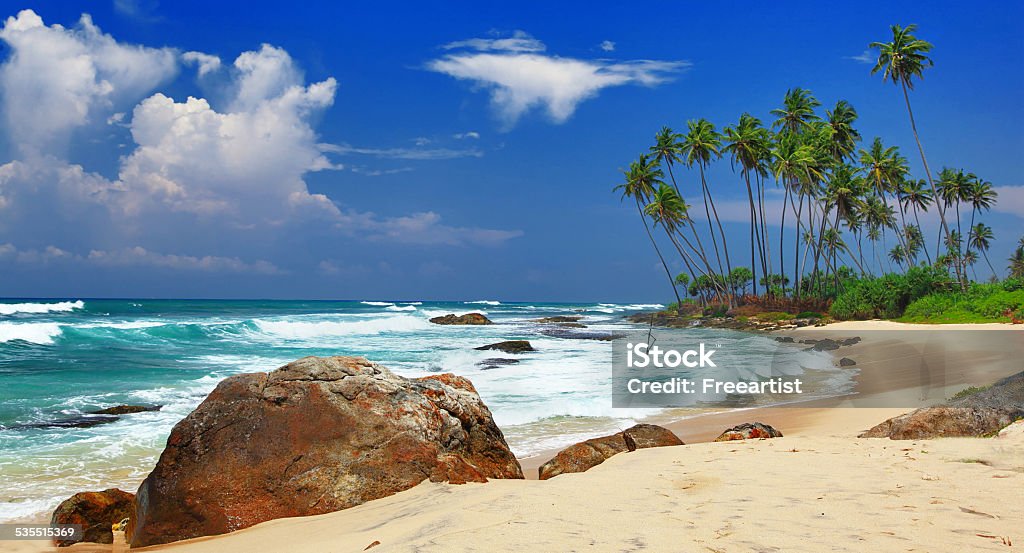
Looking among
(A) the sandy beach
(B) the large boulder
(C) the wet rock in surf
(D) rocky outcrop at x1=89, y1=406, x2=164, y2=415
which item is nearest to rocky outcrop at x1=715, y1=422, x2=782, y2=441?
(A) the sandy beach

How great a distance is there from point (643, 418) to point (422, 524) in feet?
26.7

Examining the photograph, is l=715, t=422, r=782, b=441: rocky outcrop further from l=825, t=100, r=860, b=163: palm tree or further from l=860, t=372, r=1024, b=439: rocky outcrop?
l=825, t=100, r=860, b=163: palm tree

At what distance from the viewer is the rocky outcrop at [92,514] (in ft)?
17.7

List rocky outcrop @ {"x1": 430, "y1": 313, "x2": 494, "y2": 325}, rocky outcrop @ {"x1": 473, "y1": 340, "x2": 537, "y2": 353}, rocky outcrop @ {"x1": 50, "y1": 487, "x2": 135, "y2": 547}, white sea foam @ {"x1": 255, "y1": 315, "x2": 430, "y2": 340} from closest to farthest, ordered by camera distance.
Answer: rocky outcrop @ {"x1": 50, "y1": 487, "x2": 135, "y2": 547}, rocky outcrop @ {"x1": 473, "y1": 340, "x2": 537, "y2": 353}, white sea foam @ {"x1": 255, "y1": 315, "x2": 430, "y2": 340}, rocky outcrop @ {"x1": 430, "y1": 313, "x2": 494, "y2": 325}

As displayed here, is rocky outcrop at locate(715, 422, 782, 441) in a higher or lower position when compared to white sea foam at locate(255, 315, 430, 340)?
higher

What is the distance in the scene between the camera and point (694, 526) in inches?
140

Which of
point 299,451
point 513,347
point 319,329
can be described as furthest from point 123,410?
point 319,329

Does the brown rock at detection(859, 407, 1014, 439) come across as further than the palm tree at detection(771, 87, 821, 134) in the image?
No

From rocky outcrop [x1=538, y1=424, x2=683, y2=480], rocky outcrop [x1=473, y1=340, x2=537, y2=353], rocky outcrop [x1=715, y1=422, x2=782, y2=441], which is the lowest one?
rocky outcrop [x1=473, y1=340, x2=537, y2=353]

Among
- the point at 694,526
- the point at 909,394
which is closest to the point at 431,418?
the point at 694,526

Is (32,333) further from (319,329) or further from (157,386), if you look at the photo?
(157,386)

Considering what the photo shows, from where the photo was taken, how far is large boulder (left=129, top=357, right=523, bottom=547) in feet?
16.5

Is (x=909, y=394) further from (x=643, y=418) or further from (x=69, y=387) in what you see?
(x=69, y=387)

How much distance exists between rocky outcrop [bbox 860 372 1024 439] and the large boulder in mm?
4440
